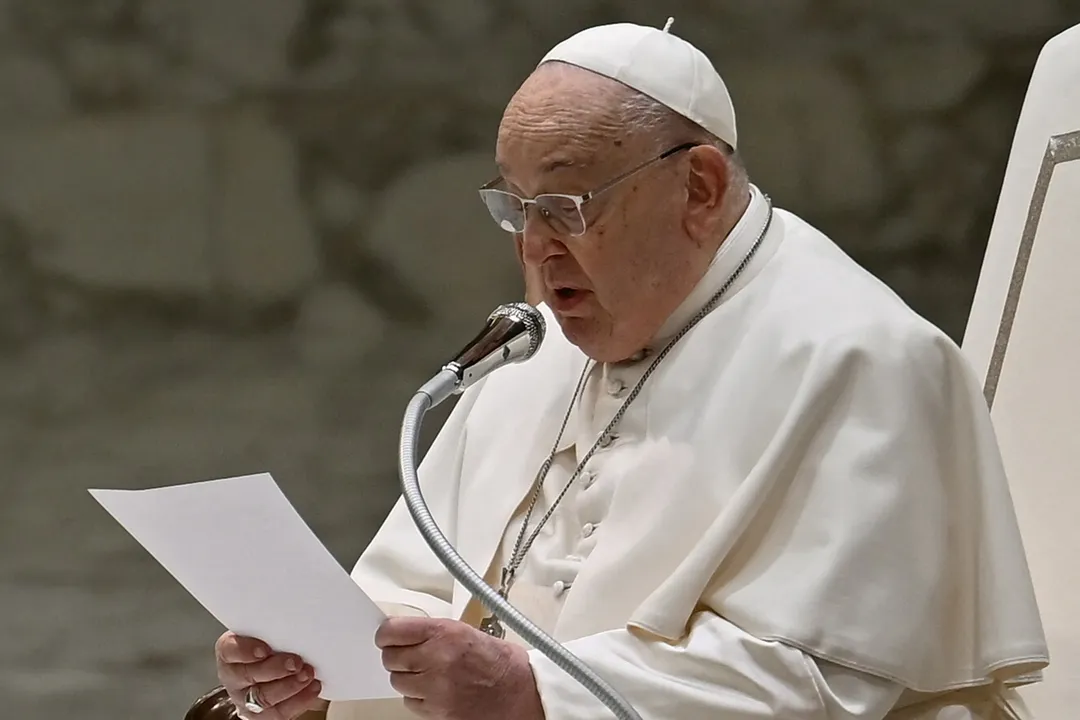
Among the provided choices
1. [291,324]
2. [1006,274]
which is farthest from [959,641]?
→ [291,324]

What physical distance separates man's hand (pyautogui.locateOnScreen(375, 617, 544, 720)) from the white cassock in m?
0.04

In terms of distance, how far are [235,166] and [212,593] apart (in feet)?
9.64

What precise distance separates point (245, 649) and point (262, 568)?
0.23 metres

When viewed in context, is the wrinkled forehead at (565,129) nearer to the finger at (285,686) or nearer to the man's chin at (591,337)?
the man's chin at (591,337)

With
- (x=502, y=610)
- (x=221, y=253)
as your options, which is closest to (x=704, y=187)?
(x=502, y=610)

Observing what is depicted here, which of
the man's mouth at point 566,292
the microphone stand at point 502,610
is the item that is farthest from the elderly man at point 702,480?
the microphone stand at point 502,610

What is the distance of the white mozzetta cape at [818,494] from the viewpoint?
6.07ft

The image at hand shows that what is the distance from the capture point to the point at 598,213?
207cm

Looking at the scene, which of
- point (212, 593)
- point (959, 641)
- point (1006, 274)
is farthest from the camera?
point (1006, 274)

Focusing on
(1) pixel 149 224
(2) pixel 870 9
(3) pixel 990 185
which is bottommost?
(3) pixel 990 185

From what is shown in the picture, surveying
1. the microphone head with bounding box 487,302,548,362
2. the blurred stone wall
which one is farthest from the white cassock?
the blurred stone wall

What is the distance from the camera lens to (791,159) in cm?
414

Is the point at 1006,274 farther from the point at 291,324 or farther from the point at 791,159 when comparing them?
the point at 291,324

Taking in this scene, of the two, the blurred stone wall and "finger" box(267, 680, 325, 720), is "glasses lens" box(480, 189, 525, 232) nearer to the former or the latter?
"finger" box(267, 680, 325, 720)
